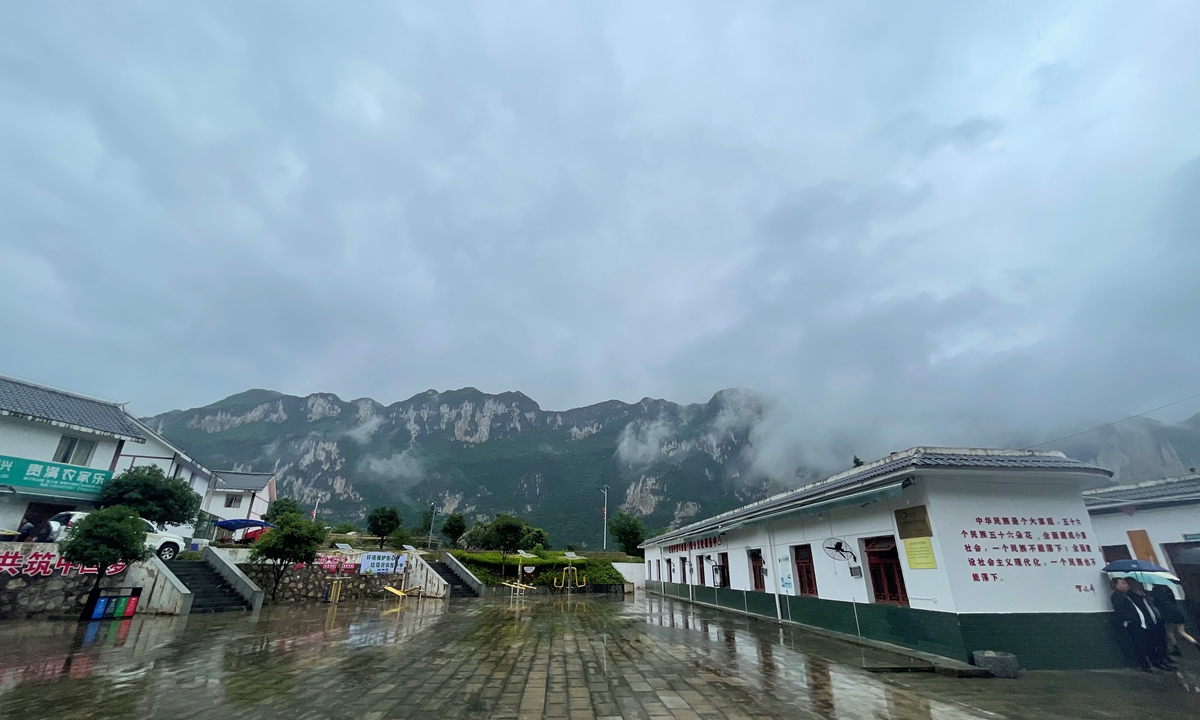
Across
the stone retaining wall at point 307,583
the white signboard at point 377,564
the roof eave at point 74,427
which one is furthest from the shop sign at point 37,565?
the white signboard at point 377,564

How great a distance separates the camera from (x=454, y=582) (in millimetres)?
28891

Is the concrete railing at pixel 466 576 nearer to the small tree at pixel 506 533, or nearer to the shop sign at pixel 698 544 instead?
the small tree at pixel 506 533

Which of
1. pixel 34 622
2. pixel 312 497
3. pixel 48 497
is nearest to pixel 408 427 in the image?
pixel 312 497

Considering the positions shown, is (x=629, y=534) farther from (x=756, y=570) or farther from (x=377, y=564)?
(x=756, y=570)

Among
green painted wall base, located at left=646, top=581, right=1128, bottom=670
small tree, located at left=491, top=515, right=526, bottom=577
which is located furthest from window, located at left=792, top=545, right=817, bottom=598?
small tree, located at left=491, top=515, right=526, bottom=577

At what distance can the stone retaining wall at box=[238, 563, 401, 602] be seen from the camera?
20.1 metres

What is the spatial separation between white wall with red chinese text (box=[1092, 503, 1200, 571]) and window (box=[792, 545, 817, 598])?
7.25 meters

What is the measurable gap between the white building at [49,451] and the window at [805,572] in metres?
28.8

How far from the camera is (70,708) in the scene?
5.24 metres

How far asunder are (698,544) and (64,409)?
3064 centimetres

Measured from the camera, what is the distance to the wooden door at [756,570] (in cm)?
1669

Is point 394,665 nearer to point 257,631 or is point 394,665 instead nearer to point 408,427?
point 257,631

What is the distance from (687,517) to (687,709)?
98295mm

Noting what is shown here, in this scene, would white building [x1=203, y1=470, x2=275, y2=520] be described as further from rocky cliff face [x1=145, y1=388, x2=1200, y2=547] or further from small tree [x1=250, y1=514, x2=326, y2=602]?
rocky cliff face [x1=145, y1=388, x2=1200, y2=547]
